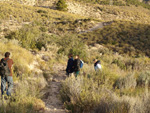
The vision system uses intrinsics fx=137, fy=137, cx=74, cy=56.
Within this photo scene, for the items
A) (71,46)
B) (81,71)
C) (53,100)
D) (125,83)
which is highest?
(71,46)

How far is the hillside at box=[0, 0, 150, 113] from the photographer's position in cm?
378

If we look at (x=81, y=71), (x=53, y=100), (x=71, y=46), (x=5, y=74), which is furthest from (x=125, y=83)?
(x=71, y=46)

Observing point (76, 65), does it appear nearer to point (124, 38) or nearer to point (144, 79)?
point (144, 79)

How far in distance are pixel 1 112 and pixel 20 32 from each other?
1142 centimetres

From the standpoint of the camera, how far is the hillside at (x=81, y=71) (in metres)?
3.78

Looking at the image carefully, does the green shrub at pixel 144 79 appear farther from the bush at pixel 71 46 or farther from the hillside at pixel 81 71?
the bush at pixel 71 46

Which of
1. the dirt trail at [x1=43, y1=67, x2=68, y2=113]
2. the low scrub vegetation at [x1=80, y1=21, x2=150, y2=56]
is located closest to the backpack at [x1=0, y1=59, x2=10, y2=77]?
the dirt trail at [x1=43, y1=67, x2=68, y2=113]

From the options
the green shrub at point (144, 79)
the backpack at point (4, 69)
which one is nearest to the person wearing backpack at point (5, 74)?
the backpack at point (4, 69)

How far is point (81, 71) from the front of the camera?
6.79 meters

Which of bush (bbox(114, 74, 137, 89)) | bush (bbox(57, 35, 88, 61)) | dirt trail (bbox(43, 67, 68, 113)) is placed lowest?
dirt trail (bbox(43, 67, 68, 113))

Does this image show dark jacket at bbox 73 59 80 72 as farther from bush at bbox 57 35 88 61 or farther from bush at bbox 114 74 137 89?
bush at bbox 57 35 88 61

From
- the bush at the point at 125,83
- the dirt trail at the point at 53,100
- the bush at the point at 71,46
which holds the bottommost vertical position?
the dirt trail at the point at 53,100

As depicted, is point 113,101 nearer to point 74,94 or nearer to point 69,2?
point 74,94

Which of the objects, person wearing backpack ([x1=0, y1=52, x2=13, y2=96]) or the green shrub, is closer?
person wearing backpack ([x1=0, y1=52, x2=13, y2=96])
